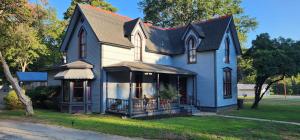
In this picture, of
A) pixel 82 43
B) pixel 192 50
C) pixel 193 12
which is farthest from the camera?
pixel 193 12

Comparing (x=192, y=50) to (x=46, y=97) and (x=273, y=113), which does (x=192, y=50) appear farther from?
(x=46, y=97)

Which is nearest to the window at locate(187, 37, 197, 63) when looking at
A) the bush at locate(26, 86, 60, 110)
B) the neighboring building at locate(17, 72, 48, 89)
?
the bush at locate(26, 86, 60, 110)

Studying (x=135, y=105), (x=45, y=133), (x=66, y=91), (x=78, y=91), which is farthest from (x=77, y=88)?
(x=45, y=133)

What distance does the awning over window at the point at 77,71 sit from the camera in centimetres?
1970

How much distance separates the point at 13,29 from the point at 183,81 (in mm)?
14780

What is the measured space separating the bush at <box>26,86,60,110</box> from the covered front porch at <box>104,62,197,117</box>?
5.11 meters

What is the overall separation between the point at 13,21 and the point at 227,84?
59.7 ft

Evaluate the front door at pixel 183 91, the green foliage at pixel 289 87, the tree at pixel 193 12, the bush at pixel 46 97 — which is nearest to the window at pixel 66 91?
the bush at pixel 46 97

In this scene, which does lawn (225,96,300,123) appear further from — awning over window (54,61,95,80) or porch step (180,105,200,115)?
awning over window (54,61,95,80)

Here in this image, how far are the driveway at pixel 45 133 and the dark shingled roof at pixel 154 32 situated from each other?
9.02 meters

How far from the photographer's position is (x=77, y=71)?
20312 millimetres

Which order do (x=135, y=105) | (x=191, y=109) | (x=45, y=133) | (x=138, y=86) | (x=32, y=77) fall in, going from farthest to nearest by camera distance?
(x=32, y=77)
(x=191, y=109)
(x=138, y=86)
(x=135, y=105)
(x=45, y=133)

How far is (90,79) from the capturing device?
20531 mm

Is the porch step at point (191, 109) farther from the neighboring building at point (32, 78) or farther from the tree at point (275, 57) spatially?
the neighboring building at point (32, 78)
